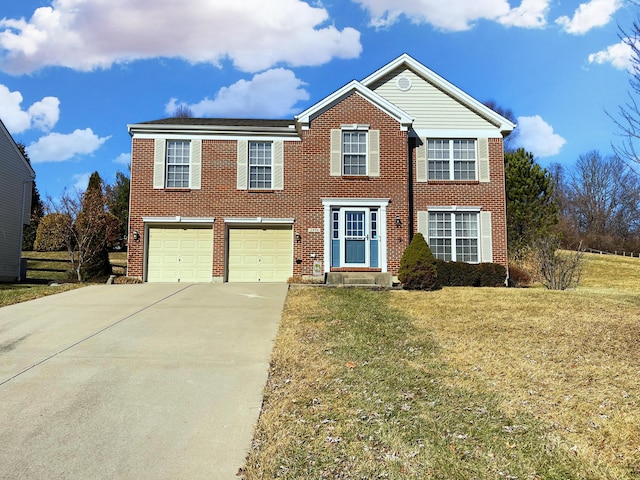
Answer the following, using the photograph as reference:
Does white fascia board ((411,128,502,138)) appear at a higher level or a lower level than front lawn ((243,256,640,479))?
higher

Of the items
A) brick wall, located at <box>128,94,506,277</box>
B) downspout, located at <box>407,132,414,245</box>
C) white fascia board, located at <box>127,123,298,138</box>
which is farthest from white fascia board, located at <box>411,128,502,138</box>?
white fascia board, located at <box>127,123,298,138</box>

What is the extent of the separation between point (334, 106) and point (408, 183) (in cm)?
377

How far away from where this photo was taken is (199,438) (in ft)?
12.8

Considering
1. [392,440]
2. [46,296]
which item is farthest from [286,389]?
[46,296]

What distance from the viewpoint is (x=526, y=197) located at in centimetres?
2375

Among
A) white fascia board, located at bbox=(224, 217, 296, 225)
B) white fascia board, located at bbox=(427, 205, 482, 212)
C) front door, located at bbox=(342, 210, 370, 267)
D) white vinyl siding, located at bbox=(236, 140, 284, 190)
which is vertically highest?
white vinyl siding, located at bbox=(236, 140, 284, 190)

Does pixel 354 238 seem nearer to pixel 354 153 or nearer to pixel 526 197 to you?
pixel 354 153

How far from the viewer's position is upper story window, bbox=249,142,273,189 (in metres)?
15.9

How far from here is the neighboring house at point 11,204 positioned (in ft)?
68.1

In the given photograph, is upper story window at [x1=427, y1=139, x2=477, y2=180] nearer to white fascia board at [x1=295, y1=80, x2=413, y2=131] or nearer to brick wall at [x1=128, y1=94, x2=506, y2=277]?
brick wall at [x1=128, y1=94, x2=506, y2=277]

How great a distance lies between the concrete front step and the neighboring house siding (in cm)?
582

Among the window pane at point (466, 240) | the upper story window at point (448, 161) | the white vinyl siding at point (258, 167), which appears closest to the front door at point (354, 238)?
the white vinyl siding at point (258, 167)

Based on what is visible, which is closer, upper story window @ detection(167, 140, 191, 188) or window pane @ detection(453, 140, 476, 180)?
upper story window @ detection(167, 140, 191, 188)

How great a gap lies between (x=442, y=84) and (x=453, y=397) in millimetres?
14290
